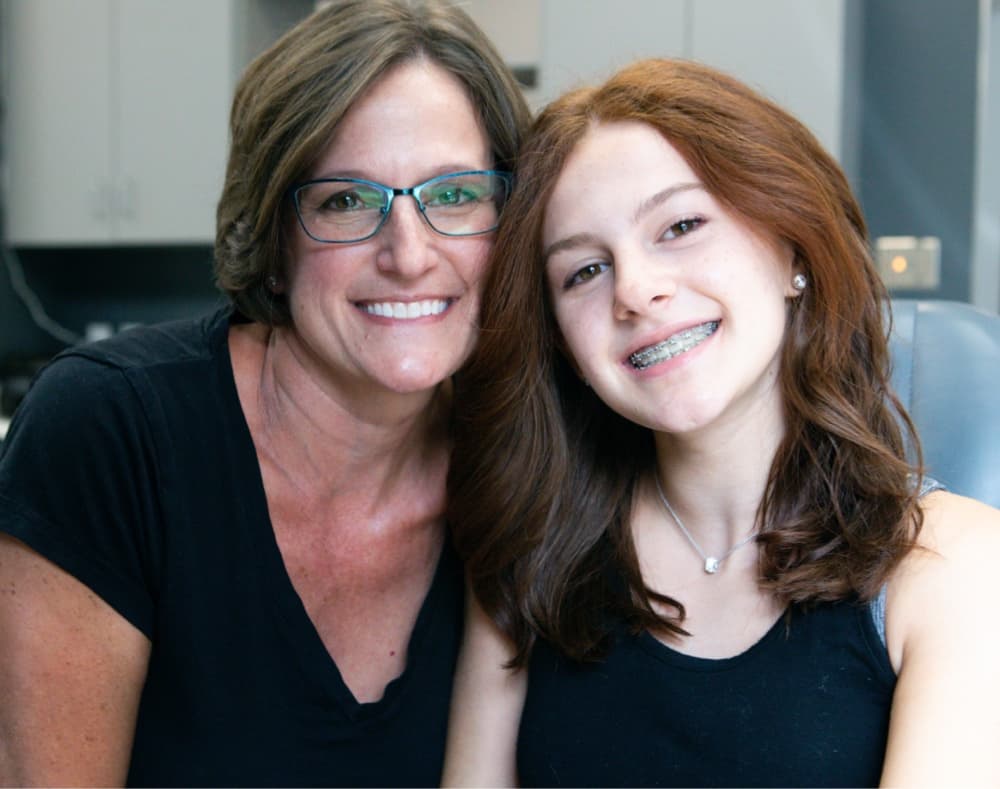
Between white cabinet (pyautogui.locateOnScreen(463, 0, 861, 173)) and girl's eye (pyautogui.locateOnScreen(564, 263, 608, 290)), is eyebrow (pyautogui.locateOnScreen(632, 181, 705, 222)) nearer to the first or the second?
girl's eye (pyautogui.locateOnScreen(564, 263, 608, 290))

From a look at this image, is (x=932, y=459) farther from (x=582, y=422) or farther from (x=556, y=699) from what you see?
(x=556, y=699)

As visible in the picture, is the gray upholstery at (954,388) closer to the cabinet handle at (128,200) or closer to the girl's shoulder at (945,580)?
the girl's shoulder at (945,580)

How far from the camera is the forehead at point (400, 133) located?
1324mm

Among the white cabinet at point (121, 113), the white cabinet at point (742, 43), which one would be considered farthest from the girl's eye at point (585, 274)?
the white cabinet at point (121, 113)

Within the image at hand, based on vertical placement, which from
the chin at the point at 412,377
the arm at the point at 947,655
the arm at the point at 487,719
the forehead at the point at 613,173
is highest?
the forehead at the point at 613,173

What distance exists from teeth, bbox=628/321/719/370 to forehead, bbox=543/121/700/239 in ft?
0.48

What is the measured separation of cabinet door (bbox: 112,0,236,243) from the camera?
3.25 metres

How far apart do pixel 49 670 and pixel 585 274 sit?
30.4 inches

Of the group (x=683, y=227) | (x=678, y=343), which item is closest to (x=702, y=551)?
(x=678, y=343)

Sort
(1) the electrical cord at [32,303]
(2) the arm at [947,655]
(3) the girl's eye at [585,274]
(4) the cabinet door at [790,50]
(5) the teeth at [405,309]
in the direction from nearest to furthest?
(2) the arm at [947,655] → (3) the girl's eye at [585,274] → (5) the teeth at [405,309] → (4) the cabinet door at [790,50] → (1) the electrical cord at [32,303]

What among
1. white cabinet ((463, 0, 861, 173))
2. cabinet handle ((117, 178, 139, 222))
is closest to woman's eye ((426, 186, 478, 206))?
white cabinet ((463, 0, 861, 173))

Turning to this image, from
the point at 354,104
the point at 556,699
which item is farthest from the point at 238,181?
the point at 556,699

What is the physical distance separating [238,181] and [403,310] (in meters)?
0.30

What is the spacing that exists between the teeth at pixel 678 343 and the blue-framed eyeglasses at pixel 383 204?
30 centimetres
